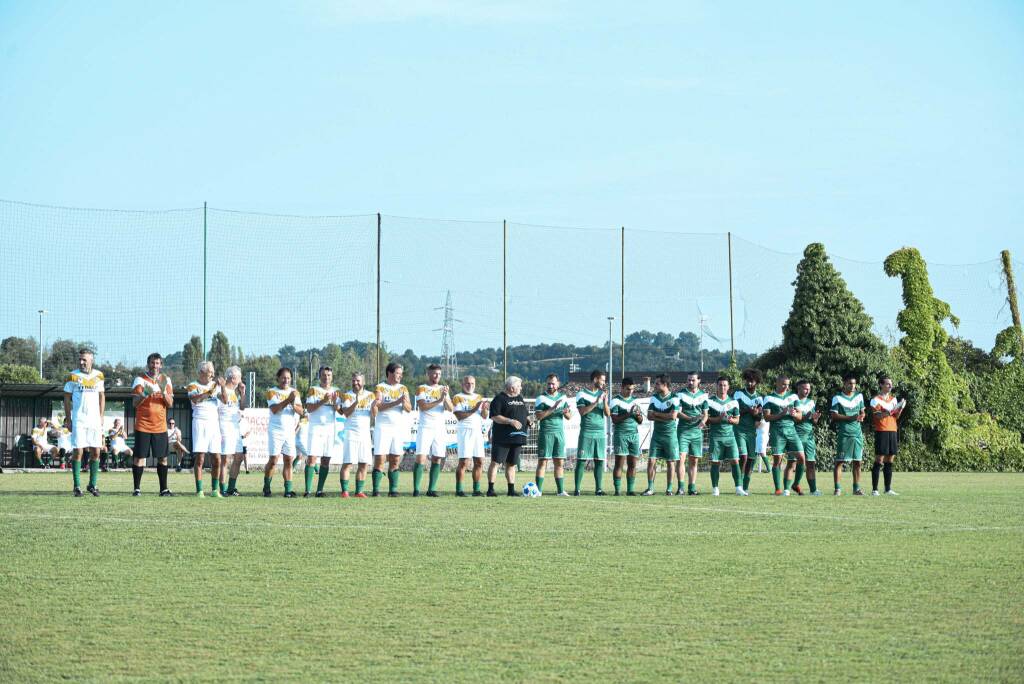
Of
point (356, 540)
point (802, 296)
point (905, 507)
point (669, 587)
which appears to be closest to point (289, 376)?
point (356, 540)

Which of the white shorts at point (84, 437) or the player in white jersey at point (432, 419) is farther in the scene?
the player in white jersey at point (432, 419)

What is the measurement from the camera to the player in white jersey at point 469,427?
19.2 metres

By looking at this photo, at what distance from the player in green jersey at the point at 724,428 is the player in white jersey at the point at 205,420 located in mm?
7801

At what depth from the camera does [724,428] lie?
20.3 meters

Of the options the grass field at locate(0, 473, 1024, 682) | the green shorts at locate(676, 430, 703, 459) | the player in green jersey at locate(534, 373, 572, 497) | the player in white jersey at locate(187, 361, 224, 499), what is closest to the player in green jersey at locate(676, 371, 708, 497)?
the green shorts at locate(676, 430, 703, 459)

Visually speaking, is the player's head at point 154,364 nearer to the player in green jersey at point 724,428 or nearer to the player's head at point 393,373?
the player's head at point 393,373

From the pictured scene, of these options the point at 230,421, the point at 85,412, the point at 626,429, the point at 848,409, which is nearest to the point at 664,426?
the point at 626,429

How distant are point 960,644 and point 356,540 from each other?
250 inches

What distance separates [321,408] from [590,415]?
170 inches

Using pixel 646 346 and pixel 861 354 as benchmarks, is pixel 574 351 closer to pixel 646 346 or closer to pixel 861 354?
pixel 646 346

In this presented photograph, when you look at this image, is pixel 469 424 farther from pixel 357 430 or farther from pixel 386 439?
pixel 357 430

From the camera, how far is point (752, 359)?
3541 centimetres

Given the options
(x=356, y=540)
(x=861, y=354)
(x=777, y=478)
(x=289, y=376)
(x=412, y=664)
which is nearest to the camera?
(x=412, y=664)

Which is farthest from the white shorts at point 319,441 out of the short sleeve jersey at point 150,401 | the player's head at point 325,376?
the short sleeve jersey at point 150,401
